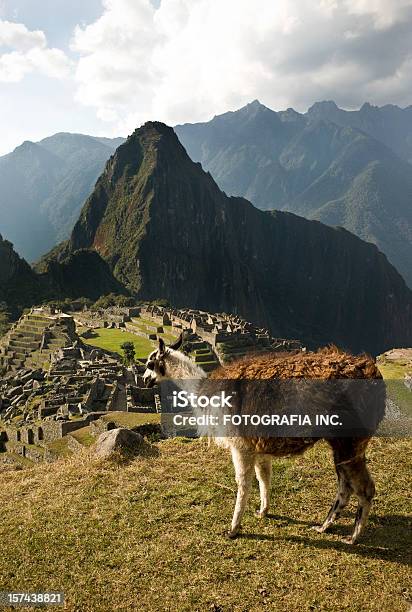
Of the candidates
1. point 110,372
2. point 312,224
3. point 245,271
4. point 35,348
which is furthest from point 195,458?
Answer: point 312,224

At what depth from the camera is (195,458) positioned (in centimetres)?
673

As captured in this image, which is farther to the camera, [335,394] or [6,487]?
[6,487]

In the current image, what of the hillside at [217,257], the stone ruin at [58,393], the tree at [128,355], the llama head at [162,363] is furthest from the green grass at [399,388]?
the hillside at [217,257]

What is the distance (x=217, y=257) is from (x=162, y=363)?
161534 mm

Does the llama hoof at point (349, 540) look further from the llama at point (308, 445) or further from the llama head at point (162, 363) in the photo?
the llama head at point (162, 363)

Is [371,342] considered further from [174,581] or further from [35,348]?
[174,581]

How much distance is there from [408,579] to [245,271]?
167 m

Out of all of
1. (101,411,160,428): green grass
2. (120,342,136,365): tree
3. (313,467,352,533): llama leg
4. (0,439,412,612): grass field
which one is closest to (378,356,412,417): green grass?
(0,439,412,612): grass field

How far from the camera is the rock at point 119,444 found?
683 centimetres

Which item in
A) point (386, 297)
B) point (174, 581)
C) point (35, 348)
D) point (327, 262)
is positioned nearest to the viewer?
point (174, 581)

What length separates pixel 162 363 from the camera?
5.56m

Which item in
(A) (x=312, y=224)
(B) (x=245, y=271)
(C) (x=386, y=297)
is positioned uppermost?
(A) (x=312, y=224)

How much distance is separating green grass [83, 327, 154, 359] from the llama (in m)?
31.7

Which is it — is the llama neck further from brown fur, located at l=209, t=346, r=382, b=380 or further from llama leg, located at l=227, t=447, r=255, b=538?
llama leg, located at l=227, t=447, r=255, b=538
